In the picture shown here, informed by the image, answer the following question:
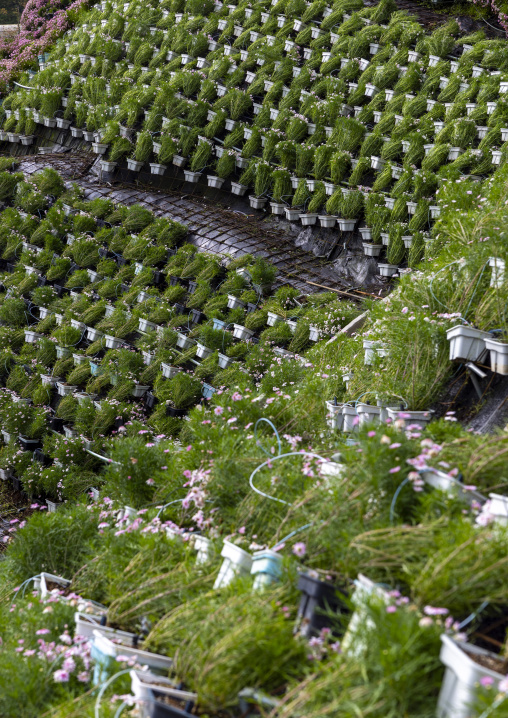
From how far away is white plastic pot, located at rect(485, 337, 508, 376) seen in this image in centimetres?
297

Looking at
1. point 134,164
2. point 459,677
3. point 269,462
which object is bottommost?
point 134,164

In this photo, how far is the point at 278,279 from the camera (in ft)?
22.2

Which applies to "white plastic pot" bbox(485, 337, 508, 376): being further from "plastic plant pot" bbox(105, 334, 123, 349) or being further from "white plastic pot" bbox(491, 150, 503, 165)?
"plastic plant pot" bbox(105, 334, 123, 349)

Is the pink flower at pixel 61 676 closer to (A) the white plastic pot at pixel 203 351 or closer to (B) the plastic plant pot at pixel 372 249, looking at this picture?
(A) the white plastic pot at pixel 203 351

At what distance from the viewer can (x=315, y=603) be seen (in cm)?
204

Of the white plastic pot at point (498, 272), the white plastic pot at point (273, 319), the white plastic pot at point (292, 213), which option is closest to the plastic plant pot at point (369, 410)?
the white plastic pot at point (498, 272)

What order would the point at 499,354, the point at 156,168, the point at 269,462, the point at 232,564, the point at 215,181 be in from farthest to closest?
the point at 156,168
the point at 215,181
the point at 499,354
the point at 269,462
the point at 232,564

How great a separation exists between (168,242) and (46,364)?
1.77m

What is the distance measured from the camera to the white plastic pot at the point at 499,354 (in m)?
2.97

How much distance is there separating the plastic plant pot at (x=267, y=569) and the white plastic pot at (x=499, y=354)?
1.32 meters

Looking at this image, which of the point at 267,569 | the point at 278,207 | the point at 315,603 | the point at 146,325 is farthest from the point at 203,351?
the point at 315,603

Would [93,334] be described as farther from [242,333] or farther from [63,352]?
[242,333]

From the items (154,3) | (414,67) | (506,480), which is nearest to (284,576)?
(506,480)

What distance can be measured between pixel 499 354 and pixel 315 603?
145 centimetres
